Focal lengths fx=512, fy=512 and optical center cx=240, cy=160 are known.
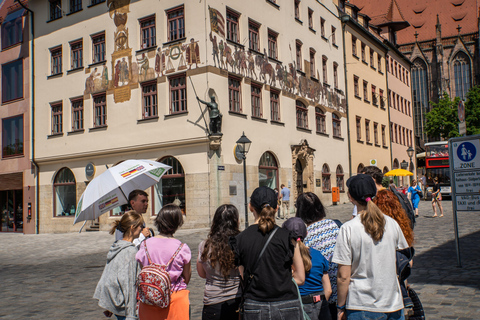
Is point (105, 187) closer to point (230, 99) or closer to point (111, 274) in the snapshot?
point (111, 274)

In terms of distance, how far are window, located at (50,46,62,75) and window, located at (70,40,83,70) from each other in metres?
0.95

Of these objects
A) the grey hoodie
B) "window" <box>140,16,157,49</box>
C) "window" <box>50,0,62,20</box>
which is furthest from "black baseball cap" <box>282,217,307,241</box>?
"window" <box>50,0,62,20</box>

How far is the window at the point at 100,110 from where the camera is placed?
971 inches

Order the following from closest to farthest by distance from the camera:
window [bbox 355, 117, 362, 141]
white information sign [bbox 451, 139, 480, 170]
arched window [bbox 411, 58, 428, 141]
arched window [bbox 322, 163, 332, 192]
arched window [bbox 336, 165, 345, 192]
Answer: white information sign [bbox 451, 139, 480, 170], arched window [bbox 322, 163, 332, 192], arched window [bbox 336, 165, 345, 192], window [bbox 355, 117, 362, 141], arched window [bbox 411, 58, 428, 141]

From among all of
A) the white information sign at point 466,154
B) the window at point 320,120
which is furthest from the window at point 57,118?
the white information sign at point 466,154

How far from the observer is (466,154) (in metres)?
9.78

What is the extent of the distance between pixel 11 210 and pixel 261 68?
16.6 m

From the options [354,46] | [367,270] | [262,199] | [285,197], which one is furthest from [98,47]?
[367,270]

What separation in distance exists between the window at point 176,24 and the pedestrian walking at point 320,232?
1869 centimetres

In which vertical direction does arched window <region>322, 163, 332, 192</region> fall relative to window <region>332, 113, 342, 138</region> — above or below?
below

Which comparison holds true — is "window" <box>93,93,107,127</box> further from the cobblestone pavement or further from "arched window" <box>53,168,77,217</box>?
the cobblestone pavement

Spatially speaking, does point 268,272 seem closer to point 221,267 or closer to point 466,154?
point 221,267

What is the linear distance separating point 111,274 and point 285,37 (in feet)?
78.6

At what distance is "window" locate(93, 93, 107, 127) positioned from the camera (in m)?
24.7
